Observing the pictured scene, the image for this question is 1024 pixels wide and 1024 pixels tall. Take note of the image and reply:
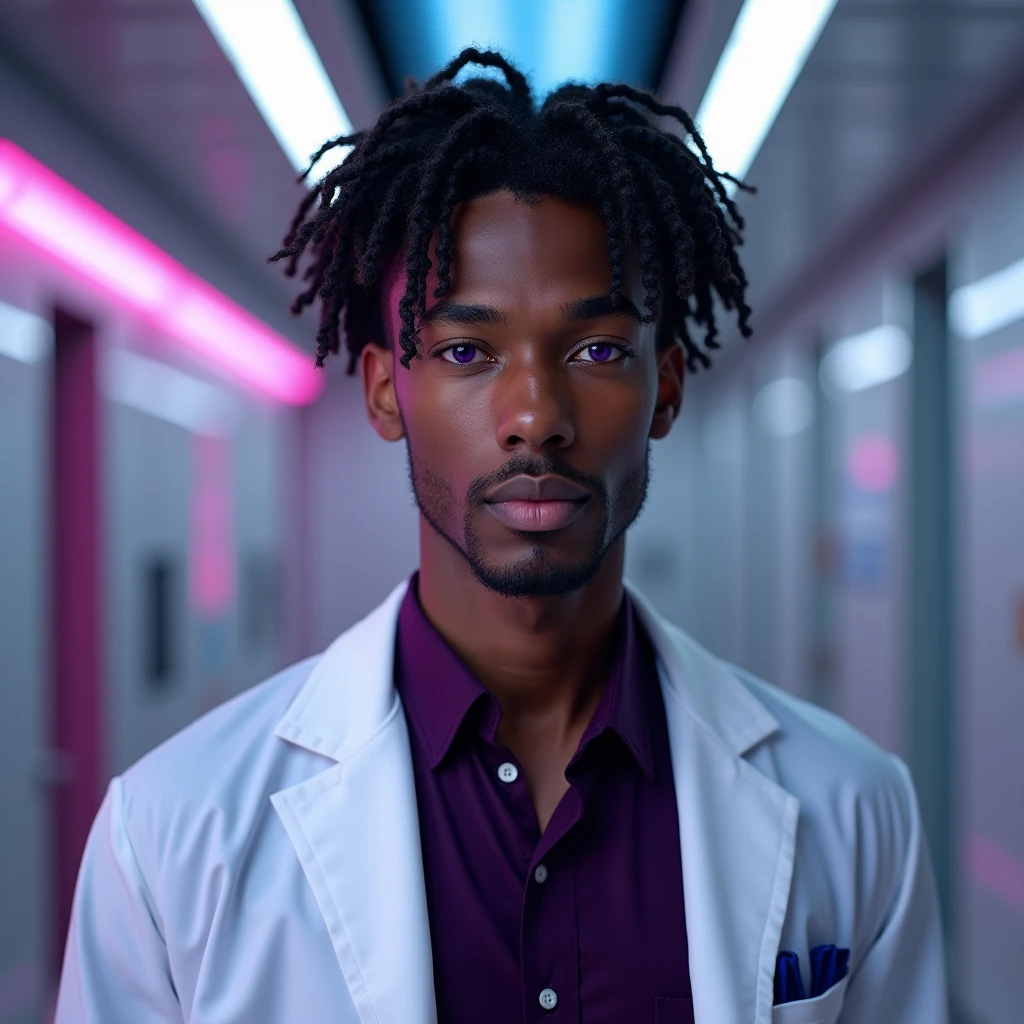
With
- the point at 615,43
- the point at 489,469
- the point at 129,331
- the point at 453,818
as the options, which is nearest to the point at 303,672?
the point at 453,818

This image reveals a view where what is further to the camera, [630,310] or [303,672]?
[303,672]

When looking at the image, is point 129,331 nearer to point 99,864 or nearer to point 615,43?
point 615,43

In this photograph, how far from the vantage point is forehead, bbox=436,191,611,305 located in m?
1.07

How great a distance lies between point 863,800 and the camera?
1.18 metres

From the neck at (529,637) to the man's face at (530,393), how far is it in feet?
0.27

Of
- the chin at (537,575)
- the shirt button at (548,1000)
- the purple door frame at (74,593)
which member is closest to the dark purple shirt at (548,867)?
the shirt button at (548,1000)

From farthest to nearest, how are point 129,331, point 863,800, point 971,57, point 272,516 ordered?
point 272,516 → point 129,331 → point 971,57 → point 863,800

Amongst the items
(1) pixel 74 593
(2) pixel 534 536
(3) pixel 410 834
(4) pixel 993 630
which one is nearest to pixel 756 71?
(4) pixel 993 630

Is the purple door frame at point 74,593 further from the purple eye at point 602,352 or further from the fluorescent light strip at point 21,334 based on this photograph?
the purple eye at point 602,352

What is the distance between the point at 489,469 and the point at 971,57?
7.31 ft

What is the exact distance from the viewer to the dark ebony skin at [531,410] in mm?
1064

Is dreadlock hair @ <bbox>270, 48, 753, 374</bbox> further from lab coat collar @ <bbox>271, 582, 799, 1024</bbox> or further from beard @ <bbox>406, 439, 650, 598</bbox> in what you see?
lab coat collar @ <bbox>271, 582, 799, 1024</bbox>

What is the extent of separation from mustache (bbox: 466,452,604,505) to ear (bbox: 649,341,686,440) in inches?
8.1

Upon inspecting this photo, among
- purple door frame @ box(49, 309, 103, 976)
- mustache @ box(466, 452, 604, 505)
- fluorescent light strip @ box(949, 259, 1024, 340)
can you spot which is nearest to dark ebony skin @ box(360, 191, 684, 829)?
mustache @ box(466, 452, 604, 505)
